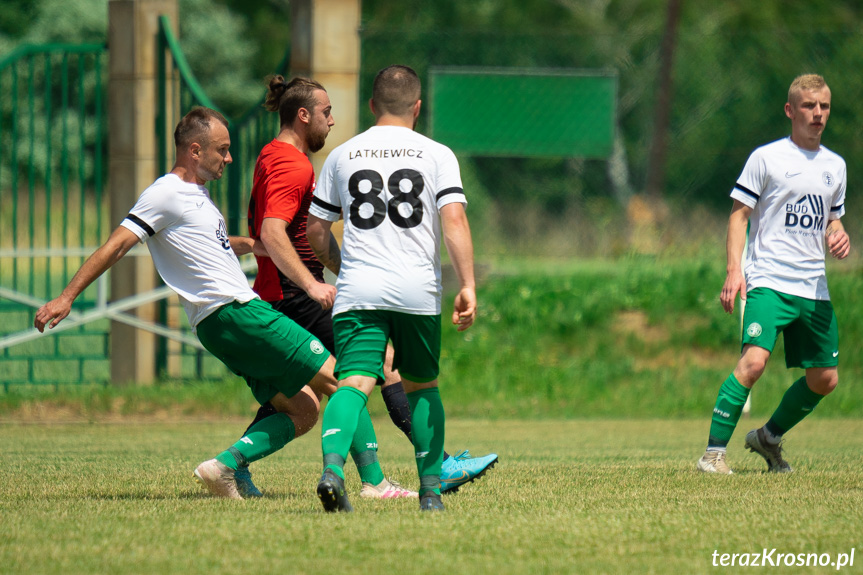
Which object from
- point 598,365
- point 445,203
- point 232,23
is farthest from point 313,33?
point 232,23

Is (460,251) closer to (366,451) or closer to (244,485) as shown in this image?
(366,451)

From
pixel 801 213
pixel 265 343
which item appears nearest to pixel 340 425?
pixel 265 343

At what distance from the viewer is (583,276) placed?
45.7 feet

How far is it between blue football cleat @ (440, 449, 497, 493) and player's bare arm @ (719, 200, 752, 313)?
5.44 ft

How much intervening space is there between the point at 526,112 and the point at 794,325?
8169 millimetres

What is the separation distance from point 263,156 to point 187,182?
43 cm

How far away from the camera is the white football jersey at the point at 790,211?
6109 millimetres

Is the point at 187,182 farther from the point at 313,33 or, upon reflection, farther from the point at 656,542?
the point at 313,33

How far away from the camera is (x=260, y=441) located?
5262mm

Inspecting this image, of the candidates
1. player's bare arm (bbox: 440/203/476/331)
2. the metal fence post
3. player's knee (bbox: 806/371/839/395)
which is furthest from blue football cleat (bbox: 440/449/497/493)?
the metal fence post

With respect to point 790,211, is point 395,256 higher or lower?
lower

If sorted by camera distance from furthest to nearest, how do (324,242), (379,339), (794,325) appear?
(794,325), (324,242), (379,339)

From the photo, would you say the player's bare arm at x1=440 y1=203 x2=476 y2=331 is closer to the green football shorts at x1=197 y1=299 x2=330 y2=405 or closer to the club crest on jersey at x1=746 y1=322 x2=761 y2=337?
the green football shorts at x1=197 y1=299 x2=330 y2=405

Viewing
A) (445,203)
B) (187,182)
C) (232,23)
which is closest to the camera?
(445,203)
